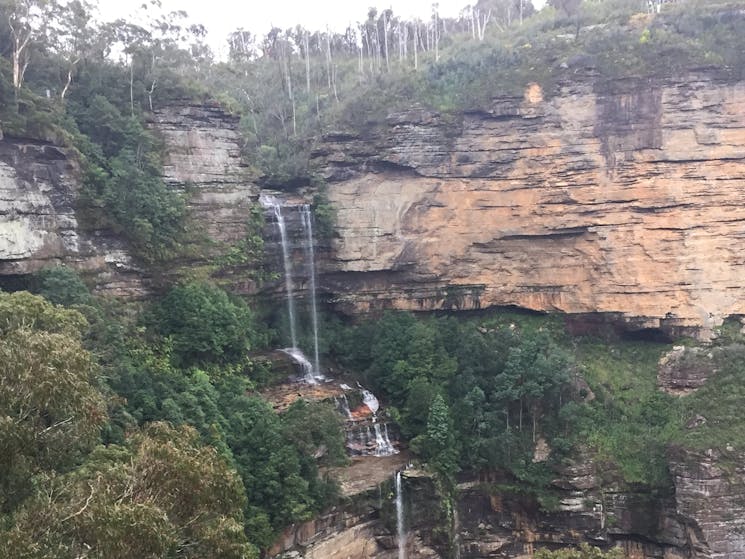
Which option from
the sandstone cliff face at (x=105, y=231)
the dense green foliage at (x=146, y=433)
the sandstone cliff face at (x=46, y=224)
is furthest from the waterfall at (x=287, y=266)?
the sandstone cliff face at (x=46, y=224)

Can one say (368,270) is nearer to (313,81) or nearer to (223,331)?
(223,331)

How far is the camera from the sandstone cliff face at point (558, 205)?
20375 mm

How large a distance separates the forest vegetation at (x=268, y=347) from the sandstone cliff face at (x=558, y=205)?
2.79ft

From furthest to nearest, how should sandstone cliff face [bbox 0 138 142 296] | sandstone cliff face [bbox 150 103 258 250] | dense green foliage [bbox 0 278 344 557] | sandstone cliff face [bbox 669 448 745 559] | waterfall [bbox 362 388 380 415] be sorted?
1. sandstone cliff face [bbox 150 103 258 250]
2. waterfall [bbox 362 388 380 415]
3. sandstone cliff face [bbox 0 138 142 296]
4. sandstone cliff face [bbox 669 448 745 559]
5. dense green foliage [bbox 0 278 344 557]

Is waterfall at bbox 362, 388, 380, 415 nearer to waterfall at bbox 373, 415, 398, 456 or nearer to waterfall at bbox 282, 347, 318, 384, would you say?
waterfall at bbox 373, 415, 398, 456

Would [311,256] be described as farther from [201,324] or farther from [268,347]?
[201,324]

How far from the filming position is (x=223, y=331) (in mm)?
18844

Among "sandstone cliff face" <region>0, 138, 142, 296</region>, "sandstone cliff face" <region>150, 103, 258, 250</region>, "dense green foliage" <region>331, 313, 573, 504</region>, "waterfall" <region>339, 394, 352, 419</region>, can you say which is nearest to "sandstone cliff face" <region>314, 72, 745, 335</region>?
"dense green foliage" <region>331, 313, 573, 504</region>

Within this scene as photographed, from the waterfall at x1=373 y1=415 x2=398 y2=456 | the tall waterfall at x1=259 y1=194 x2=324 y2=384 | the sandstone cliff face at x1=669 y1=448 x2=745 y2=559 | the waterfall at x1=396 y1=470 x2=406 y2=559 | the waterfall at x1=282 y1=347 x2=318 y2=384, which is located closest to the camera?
the sandstone cliff face at x1=669 y1=448 x2=745 y2=559

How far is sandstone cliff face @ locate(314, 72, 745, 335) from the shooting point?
20375 mm

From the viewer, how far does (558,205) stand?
853 inches

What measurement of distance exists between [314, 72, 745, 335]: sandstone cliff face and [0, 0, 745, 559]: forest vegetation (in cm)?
85

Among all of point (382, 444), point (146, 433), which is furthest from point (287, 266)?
point (146, 433)

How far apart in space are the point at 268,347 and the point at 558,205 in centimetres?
1085
